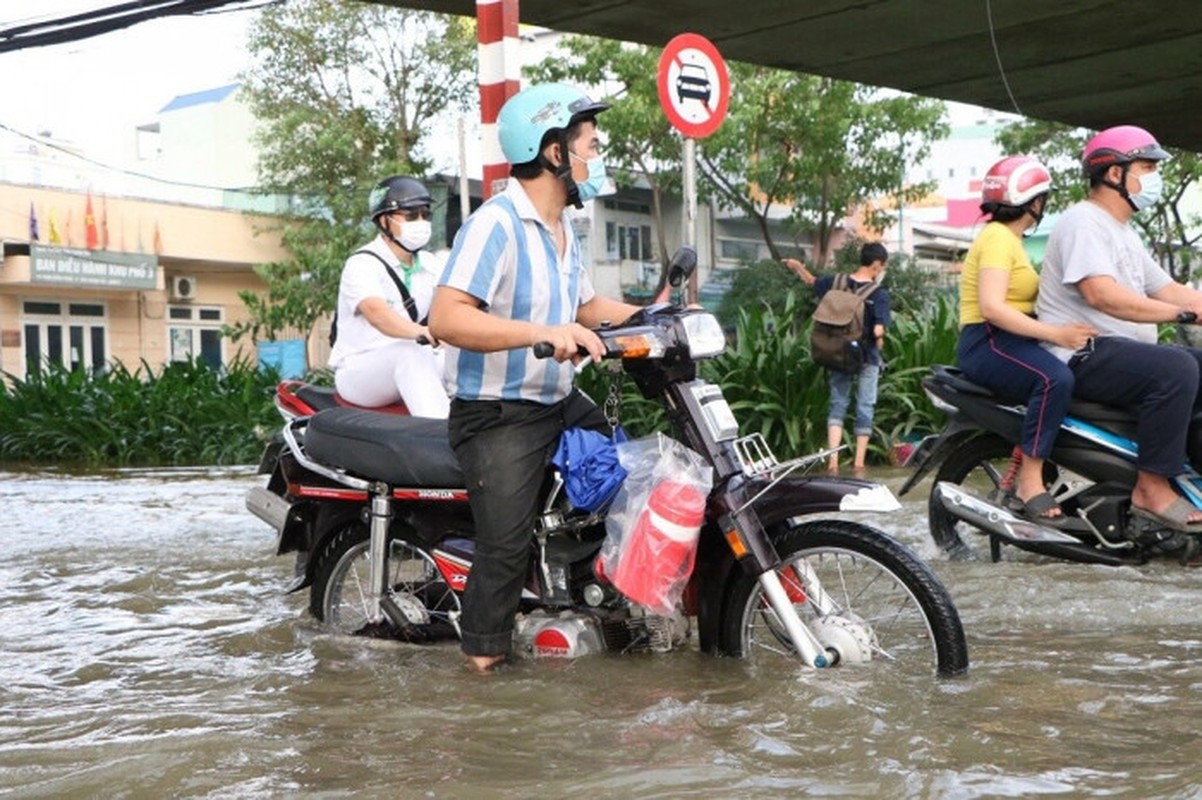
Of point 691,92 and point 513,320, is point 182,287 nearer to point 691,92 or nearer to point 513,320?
point 691,92

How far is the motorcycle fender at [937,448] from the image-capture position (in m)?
6.70

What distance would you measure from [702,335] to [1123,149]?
2624 millimetres

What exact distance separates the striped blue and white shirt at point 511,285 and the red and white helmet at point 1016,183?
2450 mm

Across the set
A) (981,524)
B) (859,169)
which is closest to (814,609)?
(981,524)

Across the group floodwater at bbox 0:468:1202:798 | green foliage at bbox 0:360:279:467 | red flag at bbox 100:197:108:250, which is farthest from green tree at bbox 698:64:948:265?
floodwater at bbox 0:468:1202:798

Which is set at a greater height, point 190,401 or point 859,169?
point 859,169

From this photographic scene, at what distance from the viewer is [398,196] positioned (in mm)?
6461

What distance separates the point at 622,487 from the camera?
14.5 feet

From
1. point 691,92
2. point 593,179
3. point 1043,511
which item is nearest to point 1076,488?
point 1043,511

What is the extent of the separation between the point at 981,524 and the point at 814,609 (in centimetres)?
209

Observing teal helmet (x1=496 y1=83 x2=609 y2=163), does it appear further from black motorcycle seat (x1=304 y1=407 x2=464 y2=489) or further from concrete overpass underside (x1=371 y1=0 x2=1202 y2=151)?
concrete overpass underside (x1=371 y1=0 x2=1202 y2=151)

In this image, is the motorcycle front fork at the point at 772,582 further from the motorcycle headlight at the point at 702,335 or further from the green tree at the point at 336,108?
the green tree at the point at 336,108

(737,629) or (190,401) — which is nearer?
(737,629)

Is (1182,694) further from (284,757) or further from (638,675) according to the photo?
(284,757)
